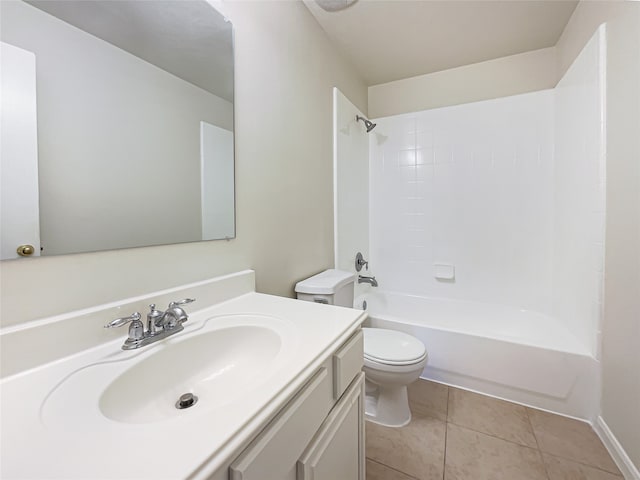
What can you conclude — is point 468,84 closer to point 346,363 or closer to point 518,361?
point 518,361

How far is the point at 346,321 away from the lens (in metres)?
0.86

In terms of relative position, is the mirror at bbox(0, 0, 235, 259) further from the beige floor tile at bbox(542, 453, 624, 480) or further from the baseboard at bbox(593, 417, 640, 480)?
the baseboard at bbox(593, 417, 640, 480)

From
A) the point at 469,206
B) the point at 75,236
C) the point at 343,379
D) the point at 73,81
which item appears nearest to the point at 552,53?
the point at 469,206

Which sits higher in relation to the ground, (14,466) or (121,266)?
(121,266)

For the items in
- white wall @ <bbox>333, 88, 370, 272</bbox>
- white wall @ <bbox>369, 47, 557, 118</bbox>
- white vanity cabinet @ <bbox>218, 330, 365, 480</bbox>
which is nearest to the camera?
white vanity cabinet @ <bbox>218, 330, 365, 480</bbox>

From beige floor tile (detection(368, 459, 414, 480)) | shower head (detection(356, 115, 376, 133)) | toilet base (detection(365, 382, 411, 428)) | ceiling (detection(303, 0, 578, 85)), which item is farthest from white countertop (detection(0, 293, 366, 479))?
shower head (detection(356, 115, 376, 133))

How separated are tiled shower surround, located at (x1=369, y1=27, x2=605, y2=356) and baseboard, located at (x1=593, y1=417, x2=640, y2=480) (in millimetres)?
392

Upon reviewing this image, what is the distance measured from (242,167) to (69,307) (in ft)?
2.54

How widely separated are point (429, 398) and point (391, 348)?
52 centimetres

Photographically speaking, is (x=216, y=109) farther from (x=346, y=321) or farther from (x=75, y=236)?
(x=346, y=321)

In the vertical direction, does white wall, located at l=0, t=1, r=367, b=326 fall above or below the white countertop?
above

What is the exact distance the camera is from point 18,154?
618 millimetres

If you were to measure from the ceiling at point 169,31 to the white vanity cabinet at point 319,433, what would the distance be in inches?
42.6

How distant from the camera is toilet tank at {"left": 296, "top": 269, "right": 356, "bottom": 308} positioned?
147cm
